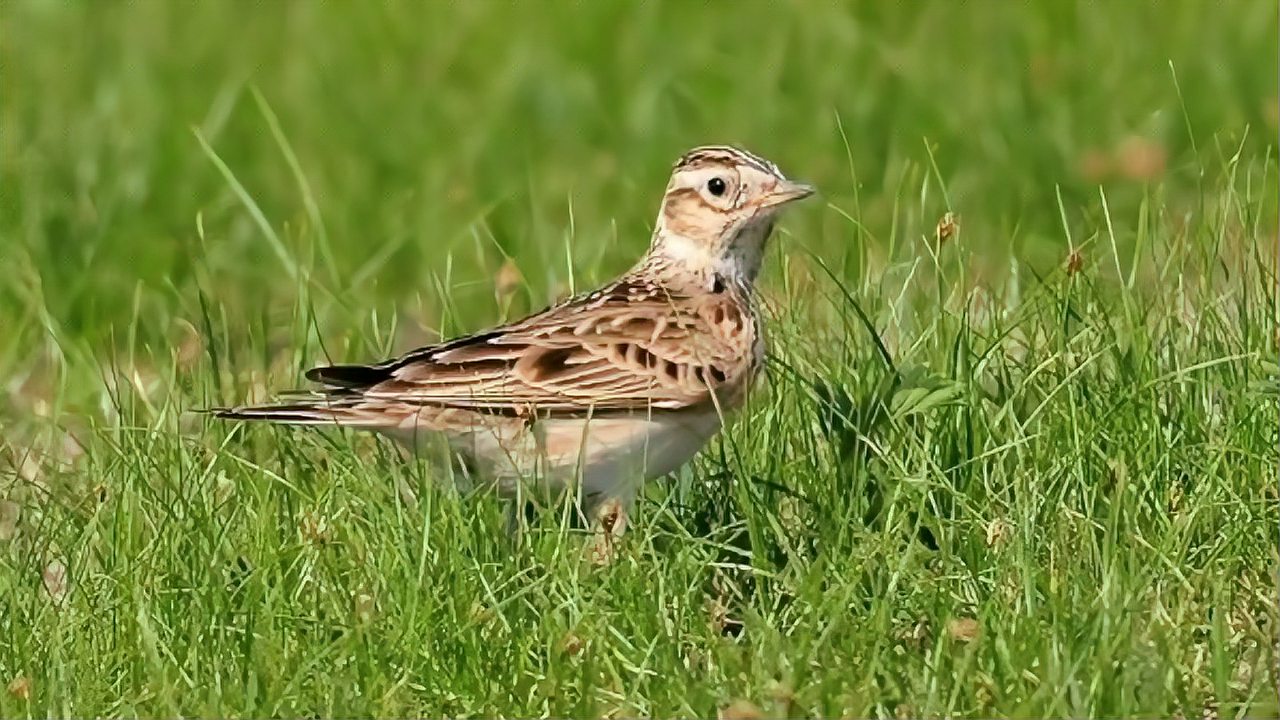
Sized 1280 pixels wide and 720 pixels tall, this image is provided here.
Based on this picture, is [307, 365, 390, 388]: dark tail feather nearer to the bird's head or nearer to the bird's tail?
the bird's tail

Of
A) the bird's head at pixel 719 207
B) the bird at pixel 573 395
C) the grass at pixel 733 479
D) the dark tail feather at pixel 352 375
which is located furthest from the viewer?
the bird's head at pixel 719 207

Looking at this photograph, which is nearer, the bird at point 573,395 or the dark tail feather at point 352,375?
the bird at point 573,395

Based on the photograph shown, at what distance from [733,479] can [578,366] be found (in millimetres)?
576

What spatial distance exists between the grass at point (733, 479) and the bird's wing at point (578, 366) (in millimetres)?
203

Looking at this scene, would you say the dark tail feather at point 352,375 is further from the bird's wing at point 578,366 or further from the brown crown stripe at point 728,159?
the brown crown stripe at point 728,159

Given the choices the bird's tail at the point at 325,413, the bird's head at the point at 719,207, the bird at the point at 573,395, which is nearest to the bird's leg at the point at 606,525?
the bird at the point at 573,395

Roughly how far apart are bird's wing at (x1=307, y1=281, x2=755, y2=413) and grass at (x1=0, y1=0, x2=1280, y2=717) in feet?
0.67

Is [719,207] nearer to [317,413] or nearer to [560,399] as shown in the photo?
[560,399]

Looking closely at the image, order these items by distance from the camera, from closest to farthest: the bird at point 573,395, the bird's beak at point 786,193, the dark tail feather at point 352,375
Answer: the bird at point 573,395 → the dark tail feather at point 352,375 → the bird's beak at point 786,193

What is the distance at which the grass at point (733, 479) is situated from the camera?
5879 mm

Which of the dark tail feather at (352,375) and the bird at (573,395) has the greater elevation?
the dark tail feather at (352,375)

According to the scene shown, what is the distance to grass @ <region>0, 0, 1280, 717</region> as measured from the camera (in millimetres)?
5879

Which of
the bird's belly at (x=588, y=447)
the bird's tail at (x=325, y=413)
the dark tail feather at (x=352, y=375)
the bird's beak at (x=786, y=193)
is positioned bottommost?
the bird's belly at (x=588, y=447)

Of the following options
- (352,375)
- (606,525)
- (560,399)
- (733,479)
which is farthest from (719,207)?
(606,525)
